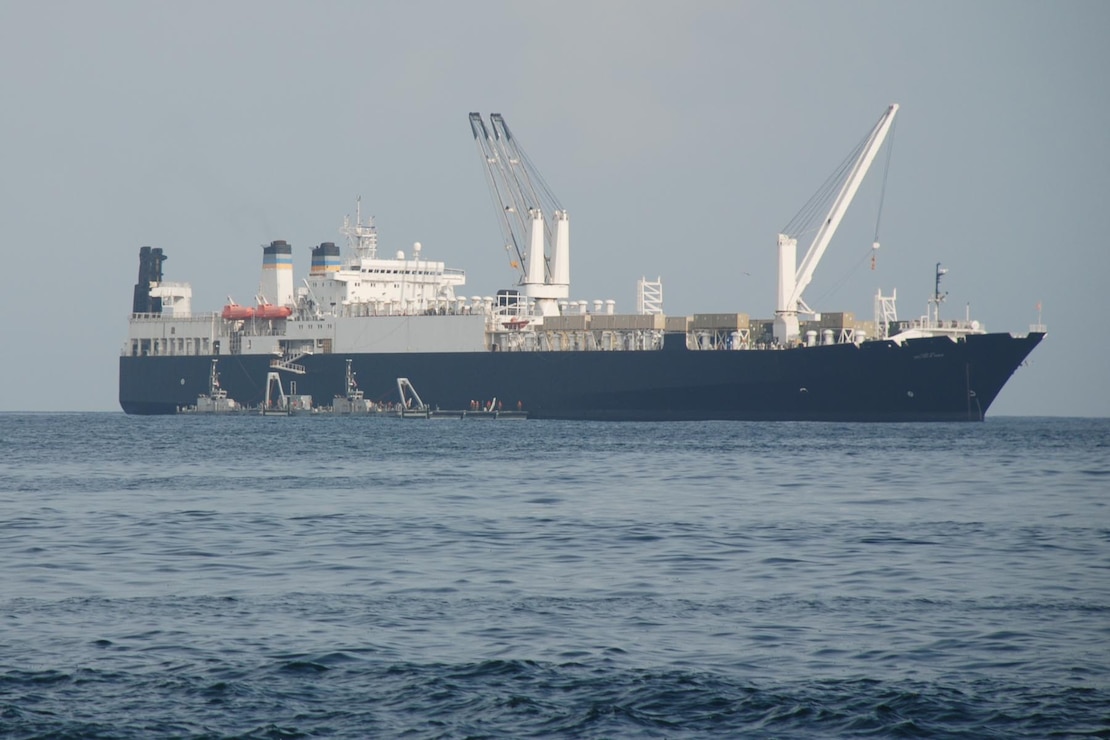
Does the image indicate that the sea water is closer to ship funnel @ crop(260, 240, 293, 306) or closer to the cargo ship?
the cargo ship

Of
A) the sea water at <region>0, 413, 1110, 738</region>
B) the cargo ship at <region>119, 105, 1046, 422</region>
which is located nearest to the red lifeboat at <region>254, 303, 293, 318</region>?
the cargo ship at <region>119, 105, 1046, 422</region>

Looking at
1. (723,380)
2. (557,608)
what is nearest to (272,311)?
(723,380)

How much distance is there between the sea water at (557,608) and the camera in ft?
38.2

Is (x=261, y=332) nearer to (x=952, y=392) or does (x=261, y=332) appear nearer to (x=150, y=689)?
(x=952, y=392)

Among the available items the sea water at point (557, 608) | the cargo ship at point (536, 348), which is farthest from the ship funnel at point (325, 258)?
the sea water at point (557, 608)

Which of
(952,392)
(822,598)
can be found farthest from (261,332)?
(822,598)

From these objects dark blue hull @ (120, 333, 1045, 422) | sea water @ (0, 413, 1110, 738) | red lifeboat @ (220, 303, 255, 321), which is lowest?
sea water @ (0, 413, 1110, 738)

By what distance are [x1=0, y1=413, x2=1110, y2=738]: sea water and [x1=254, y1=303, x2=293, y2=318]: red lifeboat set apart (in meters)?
60.1

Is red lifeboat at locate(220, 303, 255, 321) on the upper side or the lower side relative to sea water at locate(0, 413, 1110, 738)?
upper

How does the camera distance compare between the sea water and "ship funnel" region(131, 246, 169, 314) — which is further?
"ship funnel" region(131, 246, 169, 314)

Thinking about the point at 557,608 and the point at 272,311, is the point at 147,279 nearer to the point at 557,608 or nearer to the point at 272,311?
the point at 272,311

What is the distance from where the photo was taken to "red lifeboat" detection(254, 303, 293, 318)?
95125 millimetres

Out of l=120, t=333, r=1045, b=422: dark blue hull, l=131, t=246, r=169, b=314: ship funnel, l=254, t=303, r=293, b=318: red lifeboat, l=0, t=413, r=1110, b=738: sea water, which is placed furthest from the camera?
l=131, t=246, r=169, b=314: ship funnel

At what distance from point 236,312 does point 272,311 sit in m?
3.71
